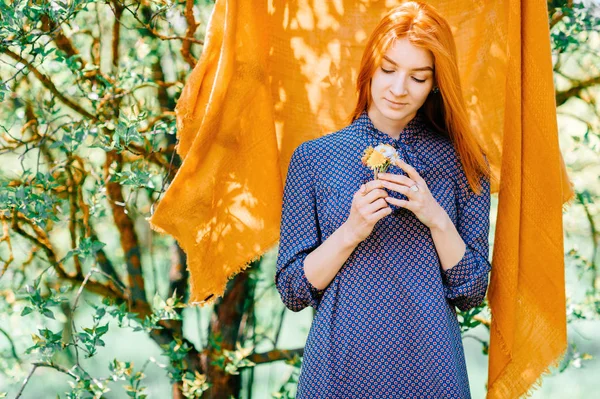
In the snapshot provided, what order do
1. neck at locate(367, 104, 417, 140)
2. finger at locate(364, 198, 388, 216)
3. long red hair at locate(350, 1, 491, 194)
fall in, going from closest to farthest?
finger at locate(364, 198, 388, 216) < long red hair at locate(350, 1, 491, 194) < neck at locate(367, 104, 417, 140)

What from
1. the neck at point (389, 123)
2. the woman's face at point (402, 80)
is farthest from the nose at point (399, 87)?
the neck at point (389, 123)

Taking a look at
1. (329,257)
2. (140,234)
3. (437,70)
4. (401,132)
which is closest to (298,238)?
(329,257)

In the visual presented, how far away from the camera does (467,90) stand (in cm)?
218

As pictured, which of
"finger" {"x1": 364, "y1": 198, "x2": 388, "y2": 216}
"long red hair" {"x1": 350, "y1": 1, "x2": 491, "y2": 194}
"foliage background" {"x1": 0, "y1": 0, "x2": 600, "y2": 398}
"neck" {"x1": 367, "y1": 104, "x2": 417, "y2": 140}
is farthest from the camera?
"foliage background" {"x1": 0, "y1": 0, "x2": 600, "y2": 398}

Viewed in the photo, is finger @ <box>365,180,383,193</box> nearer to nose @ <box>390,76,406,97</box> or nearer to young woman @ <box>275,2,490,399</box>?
young woman @ <box>275,2,490,399</box>

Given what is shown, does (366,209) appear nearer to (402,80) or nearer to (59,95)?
(402,80)

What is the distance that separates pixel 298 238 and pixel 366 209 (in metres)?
0.21

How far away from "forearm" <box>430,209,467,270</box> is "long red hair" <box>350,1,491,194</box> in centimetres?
15

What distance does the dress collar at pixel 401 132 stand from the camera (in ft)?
5.93

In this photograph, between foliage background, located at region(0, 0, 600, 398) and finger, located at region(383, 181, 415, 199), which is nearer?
finger, located at region(383, 181, 415, 199)

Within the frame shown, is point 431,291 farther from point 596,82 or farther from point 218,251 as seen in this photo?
point 596,82

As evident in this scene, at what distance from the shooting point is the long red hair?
171 centimetres

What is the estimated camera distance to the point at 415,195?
1626 mm

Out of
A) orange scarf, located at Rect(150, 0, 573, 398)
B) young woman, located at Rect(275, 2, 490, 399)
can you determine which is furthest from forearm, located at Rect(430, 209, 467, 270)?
orange scarf, located at Rect(150, 0, 573, 398)
